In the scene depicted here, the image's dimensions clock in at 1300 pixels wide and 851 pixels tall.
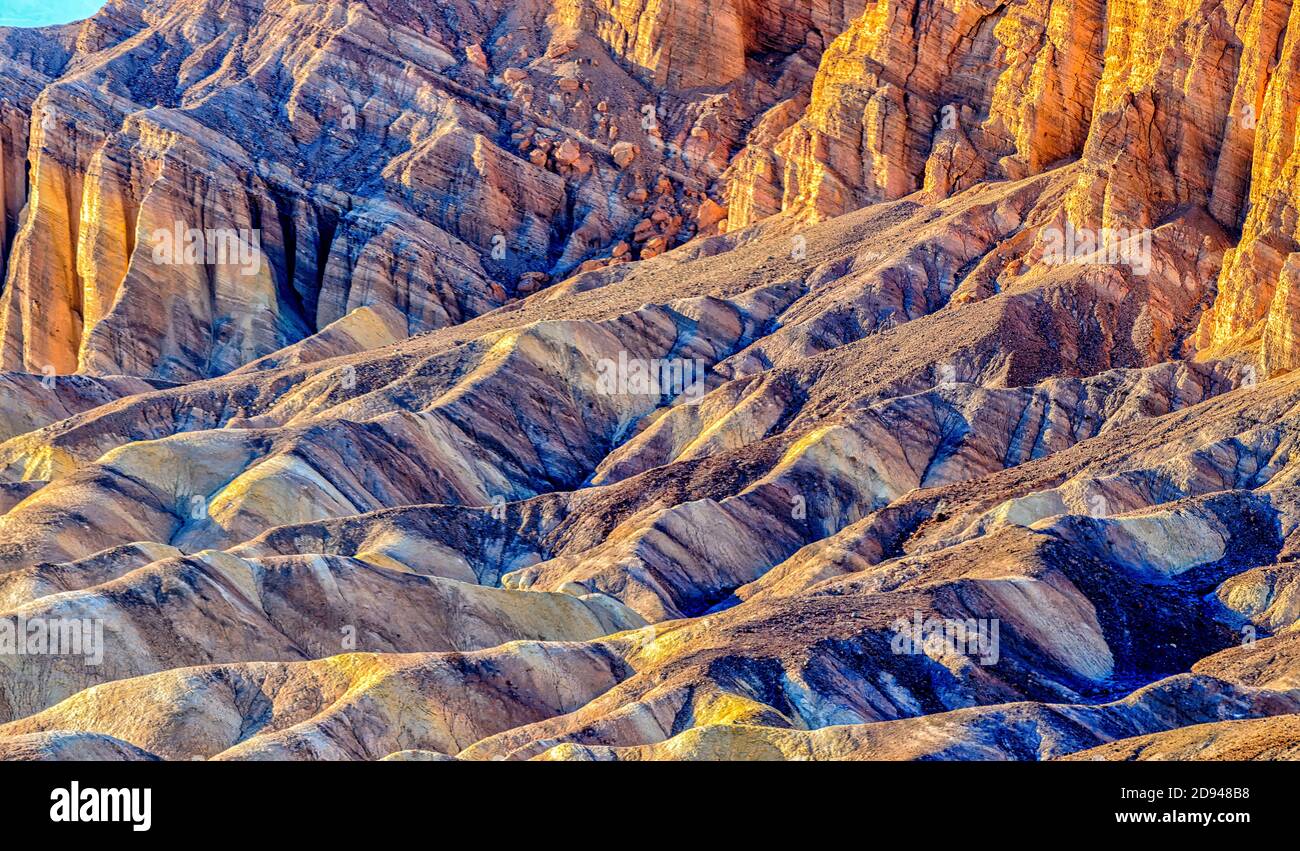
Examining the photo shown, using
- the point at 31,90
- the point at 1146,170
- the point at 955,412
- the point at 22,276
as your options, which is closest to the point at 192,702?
the point at 955,412

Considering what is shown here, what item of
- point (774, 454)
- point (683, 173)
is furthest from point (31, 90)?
point (774, 454)

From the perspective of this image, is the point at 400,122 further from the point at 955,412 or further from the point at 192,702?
the point at 192,702

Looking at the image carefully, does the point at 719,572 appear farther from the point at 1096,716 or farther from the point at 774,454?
the point at 1096,716

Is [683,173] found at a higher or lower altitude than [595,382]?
higher

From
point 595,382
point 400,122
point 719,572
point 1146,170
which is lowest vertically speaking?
point 719,572

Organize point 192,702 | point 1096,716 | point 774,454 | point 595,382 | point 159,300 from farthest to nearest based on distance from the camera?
1. point 159,300
2. point 595,382
3. point 774,454
4. point 192,702
5. point 1096,716

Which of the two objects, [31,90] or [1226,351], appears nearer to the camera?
[1226,351]

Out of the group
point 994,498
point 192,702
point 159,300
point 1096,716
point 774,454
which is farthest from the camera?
point 159,300
